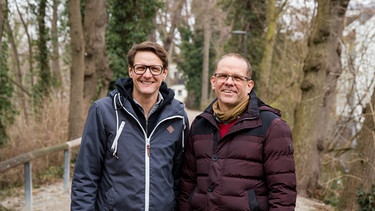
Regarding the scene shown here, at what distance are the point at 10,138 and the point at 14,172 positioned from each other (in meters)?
1.87

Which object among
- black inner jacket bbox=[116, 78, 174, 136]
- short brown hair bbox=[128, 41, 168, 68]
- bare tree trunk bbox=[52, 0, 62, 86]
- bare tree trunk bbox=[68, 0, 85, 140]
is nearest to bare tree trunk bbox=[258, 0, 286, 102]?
bare tree trunk bbox=[52, 0, 62, 86]

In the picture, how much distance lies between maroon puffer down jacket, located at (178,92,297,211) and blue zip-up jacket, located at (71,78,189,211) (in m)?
0.27

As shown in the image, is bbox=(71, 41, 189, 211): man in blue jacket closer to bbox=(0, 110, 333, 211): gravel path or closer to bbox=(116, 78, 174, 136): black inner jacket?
bbox=(116, 78, 174, 136): black inner jacket

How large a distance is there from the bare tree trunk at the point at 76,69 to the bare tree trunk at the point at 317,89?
16.0ft

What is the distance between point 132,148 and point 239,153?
0.68 meters

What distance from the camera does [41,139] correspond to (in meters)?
9.66

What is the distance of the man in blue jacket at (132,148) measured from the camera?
2.64 m

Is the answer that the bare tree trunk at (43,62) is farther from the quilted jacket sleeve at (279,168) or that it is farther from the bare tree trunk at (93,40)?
the quilted jacket sleeve at (279,168)

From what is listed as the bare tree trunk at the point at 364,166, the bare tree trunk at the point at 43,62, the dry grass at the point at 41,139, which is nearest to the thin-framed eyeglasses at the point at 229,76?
the bare tree trunk at the point at 364,166

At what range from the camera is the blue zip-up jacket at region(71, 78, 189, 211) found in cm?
264

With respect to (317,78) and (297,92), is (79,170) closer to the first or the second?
(317,78)

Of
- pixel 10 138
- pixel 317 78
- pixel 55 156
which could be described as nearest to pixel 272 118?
pixel 317 78

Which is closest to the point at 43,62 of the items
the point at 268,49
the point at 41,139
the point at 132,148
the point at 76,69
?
the point at 41,139

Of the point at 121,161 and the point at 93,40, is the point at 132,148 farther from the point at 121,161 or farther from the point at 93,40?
the point at 93,40
